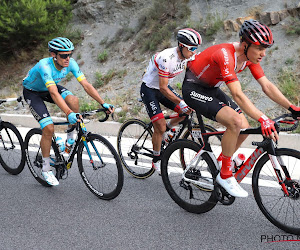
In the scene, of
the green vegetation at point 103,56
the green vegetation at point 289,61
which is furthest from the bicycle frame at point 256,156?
the green vegetation at point 103,56

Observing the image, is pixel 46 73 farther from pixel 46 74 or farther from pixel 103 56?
pixel 103 56

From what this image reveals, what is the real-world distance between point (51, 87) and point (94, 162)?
1.11m

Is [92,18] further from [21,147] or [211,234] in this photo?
[211,234]

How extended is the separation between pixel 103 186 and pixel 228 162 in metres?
1.82

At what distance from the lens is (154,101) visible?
5.02 m

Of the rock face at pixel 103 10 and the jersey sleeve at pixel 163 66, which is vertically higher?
the jersey sleeve at pixel 163 66

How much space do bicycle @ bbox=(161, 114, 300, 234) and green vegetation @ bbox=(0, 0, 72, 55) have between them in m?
12.6

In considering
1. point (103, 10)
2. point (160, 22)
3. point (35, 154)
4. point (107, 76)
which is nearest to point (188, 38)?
point (35, 154)

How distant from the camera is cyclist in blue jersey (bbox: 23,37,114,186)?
4570 mm

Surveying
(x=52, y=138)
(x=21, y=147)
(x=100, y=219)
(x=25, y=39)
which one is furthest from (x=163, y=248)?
(x=25, y=39)

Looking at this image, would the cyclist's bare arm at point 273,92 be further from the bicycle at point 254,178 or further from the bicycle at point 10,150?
the bicycle at point 10,150

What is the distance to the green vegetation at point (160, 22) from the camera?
12320 millimetres

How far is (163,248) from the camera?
3.42 metres

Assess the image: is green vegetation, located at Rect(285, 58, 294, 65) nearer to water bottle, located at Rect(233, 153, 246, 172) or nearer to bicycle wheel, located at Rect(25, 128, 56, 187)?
water bottle, located at Rect(233, 153, 246, 172)
